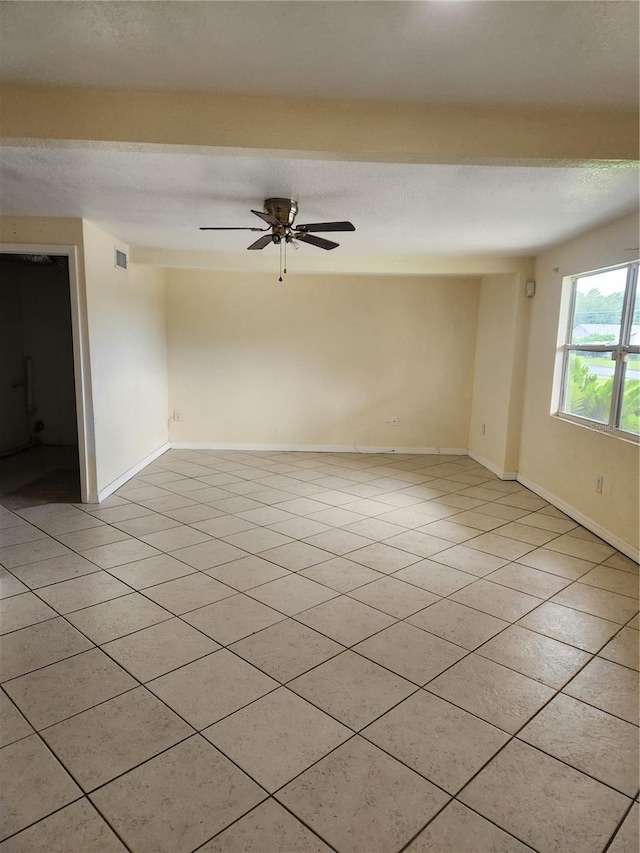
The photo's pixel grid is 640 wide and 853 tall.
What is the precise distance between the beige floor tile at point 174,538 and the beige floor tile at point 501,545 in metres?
1.91

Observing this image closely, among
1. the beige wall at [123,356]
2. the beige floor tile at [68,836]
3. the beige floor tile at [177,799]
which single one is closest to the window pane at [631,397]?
the beige floor tile at [177,799]

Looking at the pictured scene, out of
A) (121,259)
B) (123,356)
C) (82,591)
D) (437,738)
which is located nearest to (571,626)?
(437,738)

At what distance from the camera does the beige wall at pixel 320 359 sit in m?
6.09

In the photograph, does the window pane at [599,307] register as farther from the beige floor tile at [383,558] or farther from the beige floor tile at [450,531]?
the beige floor tile at [383,558]

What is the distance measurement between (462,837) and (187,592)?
5.78ft

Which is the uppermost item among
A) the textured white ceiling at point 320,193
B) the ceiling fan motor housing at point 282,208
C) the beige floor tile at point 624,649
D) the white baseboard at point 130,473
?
the textured white ceiling at point 320,193

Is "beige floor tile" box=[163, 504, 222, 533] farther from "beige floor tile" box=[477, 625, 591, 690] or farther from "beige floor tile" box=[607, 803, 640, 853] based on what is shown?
"beige floor tile" box=[607, 803, 640, 853]

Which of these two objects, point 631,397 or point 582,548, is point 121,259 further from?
point 582,548

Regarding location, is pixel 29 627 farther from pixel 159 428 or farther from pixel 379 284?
pixel 379 284

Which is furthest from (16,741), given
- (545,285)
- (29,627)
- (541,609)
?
(545,285)

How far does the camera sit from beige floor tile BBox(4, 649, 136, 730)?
181 cm

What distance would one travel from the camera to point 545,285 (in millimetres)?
4582

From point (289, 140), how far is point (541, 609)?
8.51 ft

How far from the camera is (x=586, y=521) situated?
12.5ft
